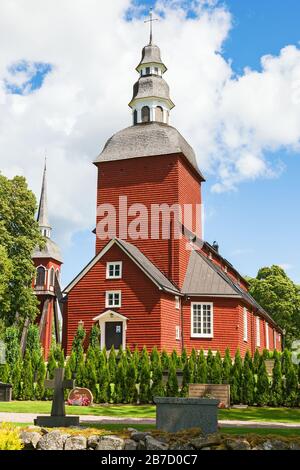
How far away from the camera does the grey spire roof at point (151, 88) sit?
37875 millimetres

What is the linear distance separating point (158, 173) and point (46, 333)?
84.4 ft

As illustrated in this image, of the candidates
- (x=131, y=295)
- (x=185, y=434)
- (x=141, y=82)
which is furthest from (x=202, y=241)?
(x=185, y=434)

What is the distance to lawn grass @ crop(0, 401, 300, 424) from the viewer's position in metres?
18.2

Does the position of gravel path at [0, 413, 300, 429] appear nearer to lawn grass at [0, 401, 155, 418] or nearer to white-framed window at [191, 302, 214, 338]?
lawn grass at [0, 401, 155, 418]

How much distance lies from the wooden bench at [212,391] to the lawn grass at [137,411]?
1.51 ft

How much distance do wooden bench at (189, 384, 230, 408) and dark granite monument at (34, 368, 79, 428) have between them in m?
7.85

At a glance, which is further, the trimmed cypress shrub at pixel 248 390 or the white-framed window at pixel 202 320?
the white-framed window at pixel 202 320

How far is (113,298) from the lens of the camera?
31.8 metres

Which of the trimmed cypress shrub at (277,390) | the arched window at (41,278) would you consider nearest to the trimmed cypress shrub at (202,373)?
the trimmed cypress shrub at (277,390)

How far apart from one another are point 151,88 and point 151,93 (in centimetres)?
45

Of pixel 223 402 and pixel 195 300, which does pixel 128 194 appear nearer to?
pixel 195 300

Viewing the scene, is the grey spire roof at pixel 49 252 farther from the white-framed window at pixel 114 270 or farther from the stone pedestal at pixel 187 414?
the stone pedestal at pixel 187 414

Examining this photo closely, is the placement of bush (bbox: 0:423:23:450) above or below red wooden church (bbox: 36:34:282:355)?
below

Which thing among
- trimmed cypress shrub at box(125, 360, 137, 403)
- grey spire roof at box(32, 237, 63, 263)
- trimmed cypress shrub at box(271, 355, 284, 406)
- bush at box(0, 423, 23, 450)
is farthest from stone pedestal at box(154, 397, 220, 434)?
grey spire roof at box(32, 237, 63, 263)
